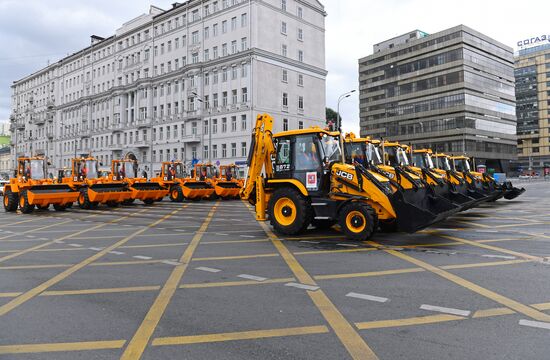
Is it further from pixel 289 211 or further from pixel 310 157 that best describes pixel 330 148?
pixel 289 211

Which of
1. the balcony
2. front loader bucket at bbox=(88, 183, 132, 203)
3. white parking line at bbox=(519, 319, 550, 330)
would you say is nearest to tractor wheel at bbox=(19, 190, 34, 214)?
front loader bucket at bbox=(88, 183, 132, 203)

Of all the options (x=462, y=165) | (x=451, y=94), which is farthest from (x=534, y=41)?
(x=462, y=165)

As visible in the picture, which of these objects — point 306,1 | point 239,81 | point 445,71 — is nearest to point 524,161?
point 445,71

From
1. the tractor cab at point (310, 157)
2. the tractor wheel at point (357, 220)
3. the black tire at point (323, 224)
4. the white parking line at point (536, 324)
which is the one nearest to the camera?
the white parking line at point (536, 324)

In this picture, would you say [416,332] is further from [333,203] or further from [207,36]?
[207,36]

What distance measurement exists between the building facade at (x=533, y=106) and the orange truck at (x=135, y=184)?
110m

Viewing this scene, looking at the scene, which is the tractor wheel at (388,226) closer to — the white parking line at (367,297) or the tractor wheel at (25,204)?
the white parking line at (367,297)

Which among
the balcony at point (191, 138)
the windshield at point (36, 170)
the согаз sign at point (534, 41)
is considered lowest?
the windshield at point (36, 170)

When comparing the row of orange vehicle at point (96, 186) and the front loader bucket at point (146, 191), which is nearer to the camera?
the row of orange vehicle at point (96, 186)

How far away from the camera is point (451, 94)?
89.3 m

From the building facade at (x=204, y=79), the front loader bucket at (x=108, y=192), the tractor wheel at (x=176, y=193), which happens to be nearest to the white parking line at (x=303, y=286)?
the front loader bucket at (x=108, y=192)

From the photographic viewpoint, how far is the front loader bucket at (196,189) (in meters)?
27.4

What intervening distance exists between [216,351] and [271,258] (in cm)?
422

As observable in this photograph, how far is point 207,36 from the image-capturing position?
2275 inches
